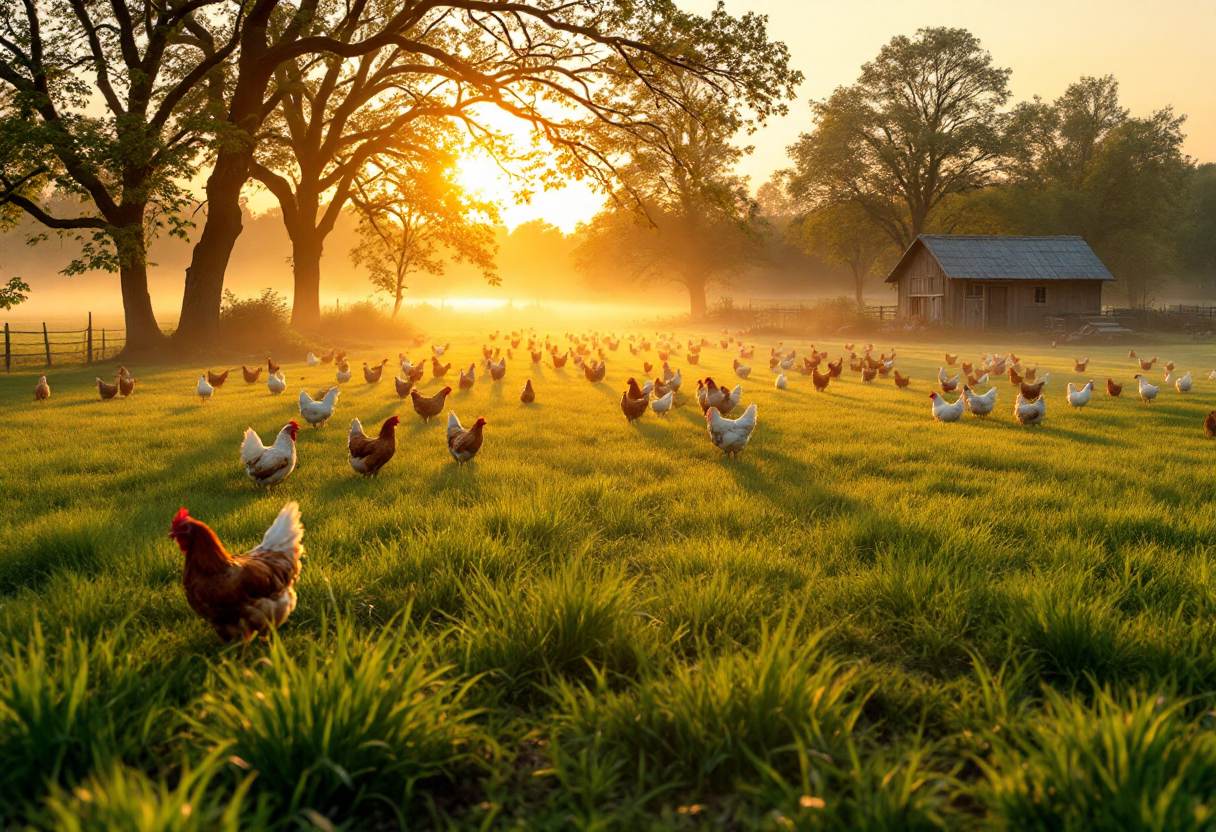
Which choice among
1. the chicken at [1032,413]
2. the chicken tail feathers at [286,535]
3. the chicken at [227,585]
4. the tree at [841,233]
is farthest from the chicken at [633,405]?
the tree at [841,233]

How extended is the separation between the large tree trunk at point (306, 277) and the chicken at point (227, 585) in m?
30.8

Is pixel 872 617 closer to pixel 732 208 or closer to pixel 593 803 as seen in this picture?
pixel 593 803

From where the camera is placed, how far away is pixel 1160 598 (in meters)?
3.95

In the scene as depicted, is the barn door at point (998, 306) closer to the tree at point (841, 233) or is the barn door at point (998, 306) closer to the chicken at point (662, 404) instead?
the tree at point (841, 233)

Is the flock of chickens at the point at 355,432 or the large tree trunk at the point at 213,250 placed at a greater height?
the large tree trunk at the point at 213,250

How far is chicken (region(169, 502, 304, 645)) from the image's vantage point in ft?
10.8

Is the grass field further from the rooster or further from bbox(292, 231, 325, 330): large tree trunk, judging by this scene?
bbox(292, 231, 325, 330): large tree trunk

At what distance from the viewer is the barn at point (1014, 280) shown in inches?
1638

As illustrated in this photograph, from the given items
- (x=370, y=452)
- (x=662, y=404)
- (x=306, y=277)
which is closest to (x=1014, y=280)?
(x=662, y=404)

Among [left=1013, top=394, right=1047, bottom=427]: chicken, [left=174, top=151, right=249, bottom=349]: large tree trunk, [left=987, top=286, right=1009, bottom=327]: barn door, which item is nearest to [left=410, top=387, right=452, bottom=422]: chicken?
[left=1013, top=394, right=1047, bottom=427]: chicken

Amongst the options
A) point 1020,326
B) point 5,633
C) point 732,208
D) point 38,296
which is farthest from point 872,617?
point 38,296

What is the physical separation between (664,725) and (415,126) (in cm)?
3311

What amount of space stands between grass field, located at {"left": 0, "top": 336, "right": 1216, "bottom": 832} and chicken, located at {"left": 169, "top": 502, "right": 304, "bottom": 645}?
0.56 ft

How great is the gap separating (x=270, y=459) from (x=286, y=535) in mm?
3356
